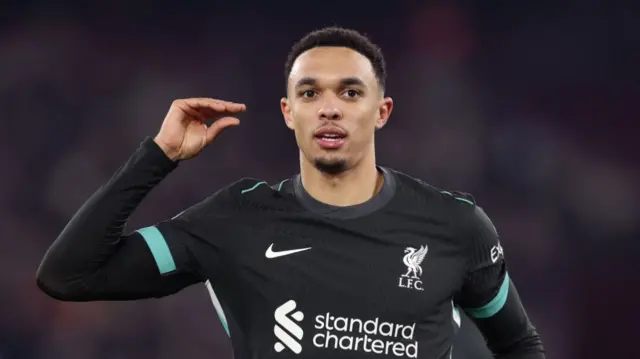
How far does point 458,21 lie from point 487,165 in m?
0.89

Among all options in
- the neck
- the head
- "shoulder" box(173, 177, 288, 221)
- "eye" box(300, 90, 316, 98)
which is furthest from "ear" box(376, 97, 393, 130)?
"shoulder" box(173, 177, 288, 221)

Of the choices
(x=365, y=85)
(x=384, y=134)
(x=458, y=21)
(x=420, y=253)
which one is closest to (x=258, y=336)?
(x=420, y=253)

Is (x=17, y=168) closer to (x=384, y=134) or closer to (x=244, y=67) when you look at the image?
(x=244, y=67)

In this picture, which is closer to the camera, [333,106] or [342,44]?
[333,106]

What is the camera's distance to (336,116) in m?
2.30

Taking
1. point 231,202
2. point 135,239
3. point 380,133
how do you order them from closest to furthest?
point 135,239
point 231,202
point 380,133

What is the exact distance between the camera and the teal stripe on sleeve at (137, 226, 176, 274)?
2.32 metres

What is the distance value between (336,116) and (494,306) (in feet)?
2.44

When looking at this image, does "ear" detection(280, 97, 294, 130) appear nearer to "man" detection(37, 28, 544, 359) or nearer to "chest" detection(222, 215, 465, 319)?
"man" detection(37, 28, 544, 359)

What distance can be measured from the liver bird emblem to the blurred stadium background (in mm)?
2860

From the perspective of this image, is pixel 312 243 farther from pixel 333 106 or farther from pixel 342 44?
pixel 342 44

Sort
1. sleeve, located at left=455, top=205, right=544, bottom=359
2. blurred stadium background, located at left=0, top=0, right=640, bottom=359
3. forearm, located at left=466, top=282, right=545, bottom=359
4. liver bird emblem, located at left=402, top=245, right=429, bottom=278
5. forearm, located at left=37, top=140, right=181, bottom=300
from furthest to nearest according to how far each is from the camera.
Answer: blurred stadium background, located at left=0, top=0, right=640, bottom=359
forearm, located at left=466, top=282, right=545, bottom=359
sleeve, located at left=455, top=205, right=544, bottom=359
liver bird emblem, located at left=402, top=245, right=429, bottom=278
forearm, located at left=37, top=140, right=181, bottom=300

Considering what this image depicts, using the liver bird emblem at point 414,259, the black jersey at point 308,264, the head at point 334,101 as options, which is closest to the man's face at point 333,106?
the head at point 334,101

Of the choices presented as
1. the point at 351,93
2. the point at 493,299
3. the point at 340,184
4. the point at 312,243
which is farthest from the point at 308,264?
the point at 493,299
